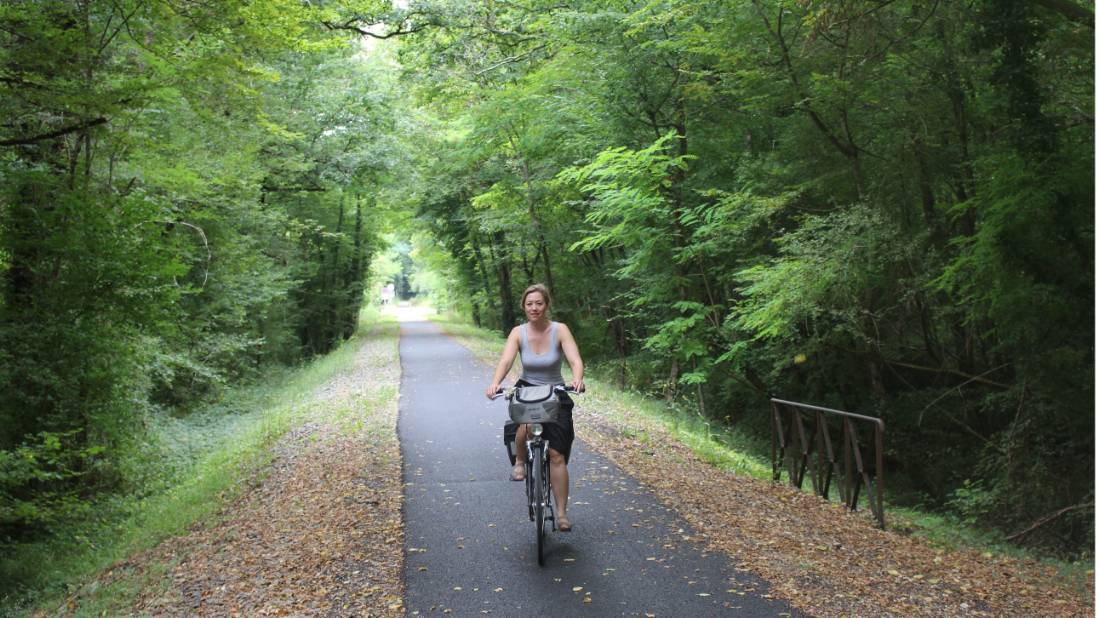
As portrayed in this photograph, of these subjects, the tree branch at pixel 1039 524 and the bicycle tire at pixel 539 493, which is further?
the tree branch at pixel 1039 524

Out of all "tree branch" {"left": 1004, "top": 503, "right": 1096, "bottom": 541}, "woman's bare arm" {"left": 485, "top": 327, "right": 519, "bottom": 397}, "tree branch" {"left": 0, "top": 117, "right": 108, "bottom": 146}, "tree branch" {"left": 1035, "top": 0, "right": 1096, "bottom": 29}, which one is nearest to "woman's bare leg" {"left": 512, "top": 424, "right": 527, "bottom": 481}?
"woman's bare arm" {"left": 485, "top": 327, "right": 519, "bottom": 397}

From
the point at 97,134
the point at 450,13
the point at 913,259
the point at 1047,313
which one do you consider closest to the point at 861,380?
the point at 913,259

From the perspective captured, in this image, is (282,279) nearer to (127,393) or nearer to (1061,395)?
(127,393)

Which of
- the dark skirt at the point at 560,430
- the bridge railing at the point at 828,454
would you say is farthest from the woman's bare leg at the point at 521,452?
the bridge railing at the point at 828,454

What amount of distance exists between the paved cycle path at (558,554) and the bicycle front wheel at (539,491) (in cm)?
22

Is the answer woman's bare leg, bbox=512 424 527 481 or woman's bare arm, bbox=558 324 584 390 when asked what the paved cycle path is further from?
woman's bare arm, bbox=558 324 584 390

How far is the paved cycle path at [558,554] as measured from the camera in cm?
504

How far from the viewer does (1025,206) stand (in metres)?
8.16

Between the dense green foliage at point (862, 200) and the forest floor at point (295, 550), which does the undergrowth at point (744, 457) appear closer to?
the dense green foliage at point (862, 200)

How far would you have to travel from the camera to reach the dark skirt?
5969 millimetres

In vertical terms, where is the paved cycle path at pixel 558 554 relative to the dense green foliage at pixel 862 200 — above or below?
below

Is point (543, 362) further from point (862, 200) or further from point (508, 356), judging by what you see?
point (862, 200)

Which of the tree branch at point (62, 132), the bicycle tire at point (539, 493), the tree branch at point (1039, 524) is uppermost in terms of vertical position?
the tree branch at point (62, 132)

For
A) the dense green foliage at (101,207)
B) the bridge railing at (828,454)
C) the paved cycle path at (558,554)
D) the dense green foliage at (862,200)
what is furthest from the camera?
the dense green foliage at (862,200)
